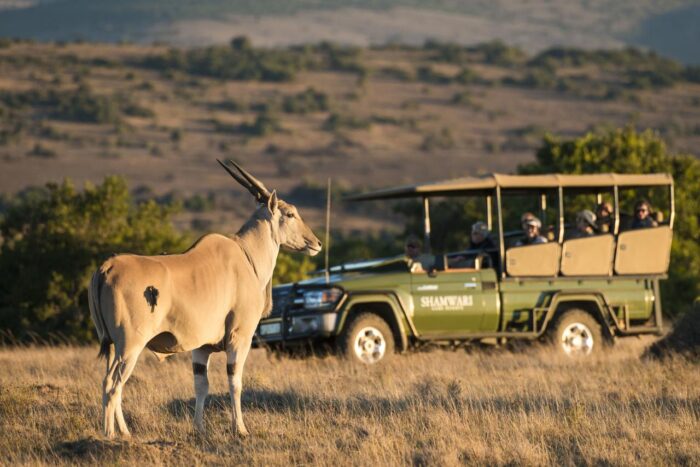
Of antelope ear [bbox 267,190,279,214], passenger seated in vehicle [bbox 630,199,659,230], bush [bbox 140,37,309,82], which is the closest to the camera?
antelope ear [bbox 267,190,279,214]

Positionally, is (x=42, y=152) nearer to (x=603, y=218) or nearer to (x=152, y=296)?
(x=603, y=218)

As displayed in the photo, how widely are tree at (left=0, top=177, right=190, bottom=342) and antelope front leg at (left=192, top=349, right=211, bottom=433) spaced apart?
12.9 meters

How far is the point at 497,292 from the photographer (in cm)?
1612

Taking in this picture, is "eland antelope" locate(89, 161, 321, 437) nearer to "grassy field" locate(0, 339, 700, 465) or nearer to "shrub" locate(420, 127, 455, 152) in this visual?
"grassy field" locate(0, 339, 700, 465)

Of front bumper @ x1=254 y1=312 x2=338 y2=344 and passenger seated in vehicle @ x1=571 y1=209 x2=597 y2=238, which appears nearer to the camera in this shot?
front bumper @ x1=254 y1=312 x2=338 y2=344

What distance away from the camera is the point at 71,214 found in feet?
84.9

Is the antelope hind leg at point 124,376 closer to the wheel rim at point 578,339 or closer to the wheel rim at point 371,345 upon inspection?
the wheel rim at point 371,345

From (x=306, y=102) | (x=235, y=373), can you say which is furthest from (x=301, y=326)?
(x=306, y=102)

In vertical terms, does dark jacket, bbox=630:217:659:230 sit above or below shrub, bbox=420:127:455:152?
below

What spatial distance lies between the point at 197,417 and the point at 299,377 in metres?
3.36

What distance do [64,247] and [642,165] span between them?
13985 mm

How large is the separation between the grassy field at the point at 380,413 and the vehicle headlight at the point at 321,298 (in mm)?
681

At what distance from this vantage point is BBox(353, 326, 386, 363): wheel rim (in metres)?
15.5

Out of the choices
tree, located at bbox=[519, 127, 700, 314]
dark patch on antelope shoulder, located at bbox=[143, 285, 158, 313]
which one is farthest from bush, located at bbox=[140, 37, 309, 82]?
dark patch on antelope shoulder, located at bbox=[143, 285, 158, 313]
